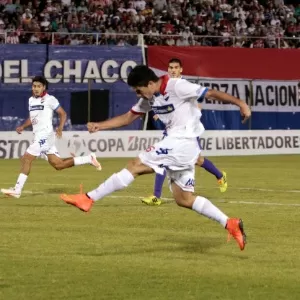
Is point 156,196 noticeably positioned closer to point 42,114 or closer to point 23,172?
point 23,172

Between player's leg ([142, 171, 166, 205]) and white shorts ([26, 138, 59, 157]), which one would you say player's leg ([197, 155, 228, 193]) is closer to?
player's leg ([142, 171, 166, 205])

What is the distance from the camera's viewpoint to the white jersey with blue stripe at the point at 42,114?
20094 millimetres

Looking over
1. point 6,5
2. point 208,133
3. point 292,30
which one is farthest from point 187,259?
point 292,30

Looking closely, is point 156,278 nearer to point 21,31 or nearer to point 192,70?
point 21,31

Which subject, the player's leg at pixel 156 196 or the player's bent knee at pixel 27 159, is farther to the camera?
the player's bent knee at pixel 27 159

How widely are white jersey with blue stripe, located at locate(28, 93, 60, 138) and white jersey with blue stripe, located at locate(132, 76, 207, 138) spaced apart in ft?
25.3

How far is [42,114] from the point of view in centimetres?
2033

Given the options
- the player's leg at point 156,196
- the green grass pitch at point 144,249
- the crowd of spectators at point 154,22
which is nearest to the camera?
the green grass pitch at point 144,249

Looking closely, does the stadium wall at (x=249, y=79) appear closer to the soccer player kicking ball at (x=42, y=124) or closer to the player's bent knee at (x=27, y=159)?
the soccer player kicking ball at (x=42, y=124)

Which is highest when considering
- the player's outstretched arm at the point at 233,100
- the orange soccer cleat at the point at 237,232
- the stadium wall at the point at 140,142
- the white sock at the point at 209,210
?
the player's outstretched arm at the point at 233,100

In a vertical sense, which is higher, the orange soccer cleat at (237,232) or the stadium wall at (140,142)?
the orange soccer cleat at (237,232)

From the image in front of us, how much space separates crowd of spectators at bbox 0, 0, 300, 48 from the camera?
3769 cm

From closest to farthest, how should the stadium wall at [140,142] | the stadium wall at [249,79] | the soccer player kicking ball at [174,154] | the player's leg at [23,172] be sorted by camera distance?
1. the soccer player kicking ball at [174,154]
2. the player's leg at [23,172]
3. the stadium wall at [140,142]
4. the stadium wall at [249,79]

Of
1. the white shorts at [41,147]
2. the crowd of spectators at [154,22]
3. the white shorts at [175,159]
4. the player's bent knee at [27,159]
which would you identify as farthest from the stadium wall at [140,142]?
the white shorts at [175,159]
